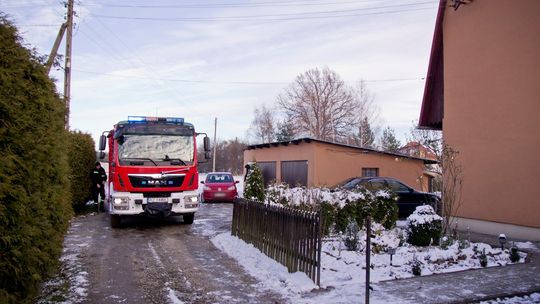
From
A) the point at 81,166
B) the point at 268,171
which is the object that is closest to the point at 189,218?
the point at 81,166

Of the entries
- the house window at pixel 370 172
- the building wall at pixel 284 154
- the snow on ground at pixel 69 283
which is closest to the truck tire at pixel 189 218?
the snow on ground at pixel 69 283

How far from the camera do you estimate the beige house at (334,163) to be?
21203 millimetres

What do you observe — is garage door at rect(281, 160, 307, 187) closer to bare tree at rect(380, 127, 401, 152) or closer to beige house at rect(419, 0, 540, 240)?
beige house at rect(419, 0, 540, 240)

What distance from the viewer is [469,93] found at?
487 inches

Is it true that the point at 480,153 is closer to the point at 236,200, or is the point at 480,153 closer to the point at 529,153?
the point at 529,153

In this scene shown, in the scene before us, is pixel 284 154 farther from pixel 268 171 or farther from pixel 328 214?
pixel 328 214

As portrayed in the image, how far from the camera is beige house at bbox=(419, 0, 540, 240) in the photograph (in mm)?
10414

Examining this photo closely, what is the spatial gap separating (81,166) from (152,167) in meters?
6.08

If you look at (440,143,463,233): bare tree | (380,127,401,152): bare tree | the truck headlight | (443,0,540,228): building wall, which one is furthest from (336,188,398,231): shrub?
(380,127,401,152): bare tree

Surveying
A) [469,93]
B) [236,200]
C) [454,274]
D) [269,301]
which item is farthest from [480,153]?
[269,301]

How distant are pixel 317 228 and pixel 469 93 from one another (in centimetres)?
795

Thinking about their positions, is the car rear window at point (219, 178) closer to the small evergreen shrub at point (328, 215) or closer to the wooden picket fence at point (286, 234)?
the wooden picket fence at point (286, 234)

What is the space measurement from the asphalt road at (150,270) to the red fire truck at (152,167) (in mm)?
724

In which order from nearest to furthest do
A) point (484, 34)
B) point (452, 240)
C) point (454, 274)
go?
point (454, 274) < point (452, 240) < point (484, 34)
